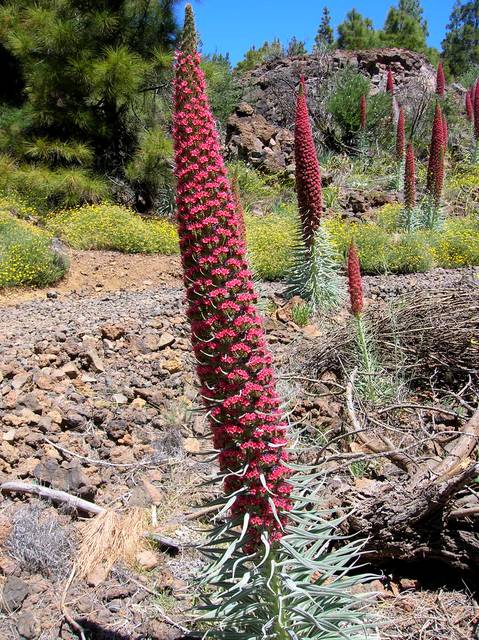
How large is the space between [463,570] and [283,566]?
1.01m

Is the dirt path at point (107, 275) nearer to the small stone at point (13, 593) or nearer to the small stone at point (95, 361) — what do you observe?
the small stone at point (95, 361)


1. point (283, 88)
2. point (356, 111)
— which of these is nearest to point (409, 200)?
point (356, 111)

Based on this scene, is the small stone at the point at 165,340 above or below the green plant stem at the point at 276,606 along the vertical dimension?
below

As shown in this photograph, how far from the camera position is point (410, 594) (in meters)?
2.54

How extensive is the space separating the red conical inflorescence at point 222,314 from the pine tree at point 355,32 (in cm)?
3194

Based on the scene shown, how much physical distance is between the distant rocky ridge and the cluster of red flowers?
19.1 ft

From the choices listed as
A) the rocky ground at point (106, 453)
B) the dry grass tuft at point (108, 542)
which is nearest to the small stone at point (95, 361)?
the rocky ground at point (106, 453)

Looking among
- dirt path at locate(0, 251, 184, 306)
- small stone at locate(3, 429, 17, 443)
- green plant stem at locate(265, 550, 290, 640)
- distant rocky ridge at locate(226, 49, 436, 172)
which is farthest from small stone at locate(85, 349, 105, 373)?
distant rocky ridge at locate(226, 49, 436, 172)

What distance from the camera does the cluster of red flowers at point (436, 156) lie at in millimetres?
8516

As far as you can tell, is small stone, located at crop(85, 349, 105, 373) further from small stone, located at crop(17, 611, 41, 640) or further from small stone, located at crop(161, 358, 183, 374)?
small stone, located at crop(17, 611, 41, 640)

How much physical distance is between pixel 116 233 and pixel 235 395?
944 cm

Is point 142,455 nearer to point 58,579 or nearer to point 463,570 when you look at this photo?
point 58,579

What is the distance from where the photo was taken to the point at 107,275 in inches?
372

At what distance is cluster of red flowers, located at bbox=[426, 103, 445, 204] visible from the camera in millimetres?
8516
